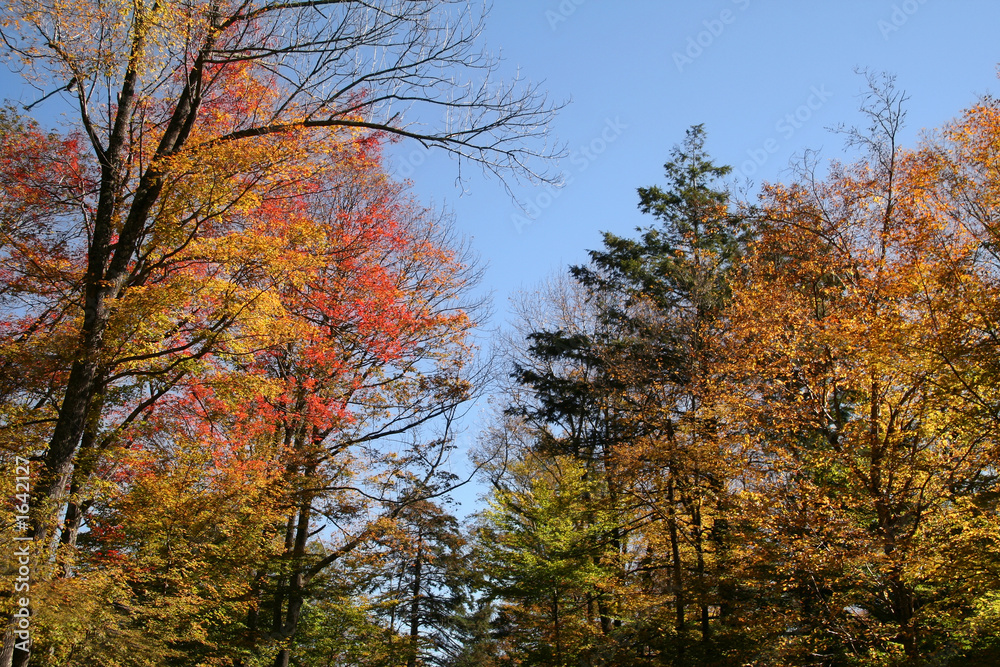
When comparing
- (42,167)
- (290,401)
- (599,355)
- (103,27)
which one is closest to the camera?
(103,27)

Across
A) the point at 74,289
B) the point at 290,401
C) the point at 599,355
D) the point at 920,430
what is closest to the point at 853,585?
the point at 920,430

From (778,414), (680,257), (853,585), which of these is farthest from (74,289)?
(680,257)

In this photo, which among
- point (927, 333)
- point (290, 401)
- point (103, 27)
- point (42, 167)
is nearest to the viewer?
point (103, 27)

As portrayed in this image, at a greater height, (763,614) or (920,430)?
(920,430)

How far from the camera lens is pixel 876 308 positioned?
988cm

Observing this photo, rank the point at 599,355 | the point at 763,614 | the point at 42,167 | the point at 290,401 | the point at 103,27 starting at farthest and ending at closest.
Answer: the point at 599,355, the point at 290,401, the point at 763,614, the point at 42,167, the point at 103,27

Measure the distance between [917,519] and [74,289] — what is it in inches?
456

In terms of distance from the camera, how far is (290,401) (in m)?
13.2

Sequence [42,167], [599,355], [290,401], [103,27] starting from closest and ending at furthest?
1. [103,27]
2. [42,167]
3. [290,401]
4. [599,355]

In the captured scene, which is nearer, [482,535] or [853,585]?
[853,585]

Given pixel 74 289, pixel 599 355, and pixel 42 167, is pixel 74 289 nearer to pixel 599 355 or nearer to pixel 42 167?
pixel 42 167

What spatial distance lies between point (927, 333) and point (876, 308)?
6.07 feet

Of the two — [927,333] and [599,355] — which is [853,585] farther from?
[599,355]

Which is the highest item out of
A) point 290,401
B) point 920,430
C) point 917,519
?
point 290,401
